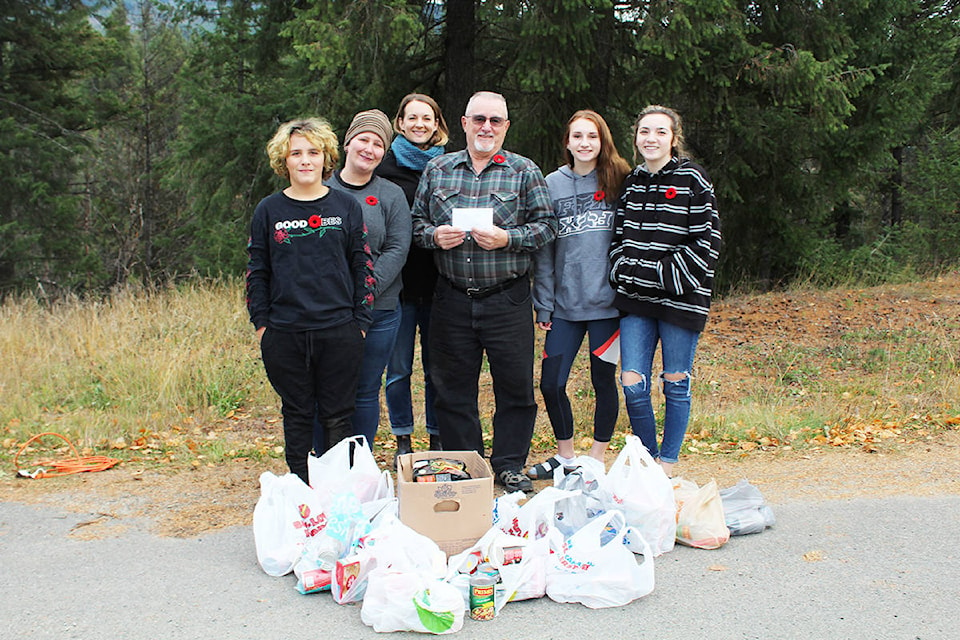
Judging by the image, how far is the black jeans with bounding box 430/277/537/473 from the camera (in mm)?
4609

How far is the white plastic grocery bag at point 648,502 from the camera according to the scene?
12.3ft

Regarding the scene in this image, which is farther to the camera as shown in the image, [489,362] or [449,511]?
[489,362]

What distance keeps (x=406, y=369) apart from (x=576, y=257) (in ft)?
4.53

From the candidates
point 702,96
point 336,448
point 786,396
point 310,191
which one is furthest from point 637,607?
point 702,96

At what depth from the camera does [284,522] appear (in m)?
3.68

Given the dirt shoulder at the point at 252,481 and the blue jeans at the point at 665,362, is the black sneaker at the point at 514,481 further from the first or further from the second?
the dirt shoulder at the point at 252,481

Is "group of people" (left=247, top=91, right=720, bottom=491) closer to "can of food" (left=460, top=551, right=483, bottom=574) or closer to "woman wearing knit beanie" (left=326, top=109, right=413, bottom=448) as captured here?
"woman wearing knit beanie" (left=326, top=109, right=413, bottom=448)

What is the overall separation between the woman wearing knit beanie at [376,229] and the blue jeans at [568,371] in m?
0.95

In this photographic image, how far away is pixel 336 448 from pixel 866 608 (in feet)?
7.93

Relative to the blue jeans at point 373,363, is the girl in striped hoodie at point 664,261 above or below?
above

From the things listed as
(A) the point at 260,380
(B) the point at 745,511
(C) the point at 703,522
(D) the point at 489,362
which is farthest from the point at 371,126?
(A) the point at 260,380

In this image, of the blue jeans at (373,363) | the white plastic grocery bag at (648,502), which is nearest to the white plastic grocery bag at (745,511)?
the white plastic grocery bag at (648,502)

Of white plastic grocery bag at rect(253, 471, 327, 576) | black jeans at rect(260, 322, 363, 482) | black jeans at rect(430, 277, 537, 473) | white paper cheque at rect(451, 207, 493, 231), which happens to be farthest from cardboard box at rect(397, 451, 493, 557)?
white paper cheque at rect(451, 207, 493, 231)

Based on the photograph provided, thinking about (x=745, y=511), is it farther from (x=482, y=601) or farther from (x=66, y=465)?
(x=66, y=465)
